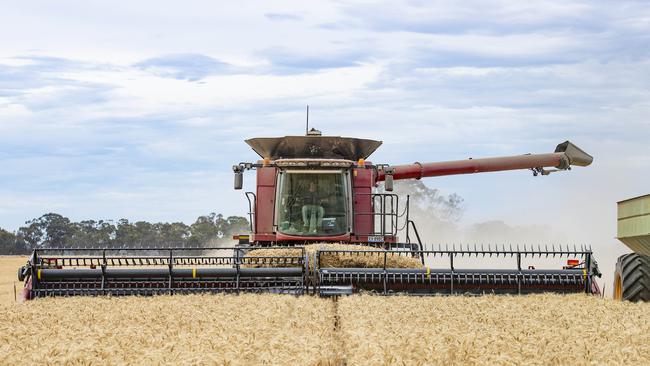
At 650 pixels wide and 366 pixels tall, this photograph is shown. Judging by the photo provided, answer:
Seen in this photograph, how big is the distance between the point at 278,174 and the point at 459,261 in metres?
19.1

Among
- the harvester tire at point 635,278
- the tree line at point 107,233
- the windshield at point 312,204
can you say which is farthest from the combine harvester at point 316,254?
the tree line at point 107,233

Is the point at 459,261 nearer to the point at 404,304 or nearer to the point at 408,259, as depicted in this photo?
the point at 408,259

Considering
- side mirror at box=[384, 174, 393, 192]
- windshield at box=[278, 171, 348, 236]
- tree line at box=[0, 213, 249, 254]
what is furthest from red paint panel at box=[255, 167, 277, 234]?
tree line at box=[0, 213, 249, 254]

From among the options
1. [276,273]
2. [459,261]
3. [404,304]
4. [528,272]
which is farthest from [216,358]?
[459,261]

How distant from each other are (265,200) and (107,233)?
4756cm

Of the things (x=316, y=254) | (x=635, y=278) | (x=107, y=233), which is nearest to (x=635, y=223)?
(x=635, y=278)

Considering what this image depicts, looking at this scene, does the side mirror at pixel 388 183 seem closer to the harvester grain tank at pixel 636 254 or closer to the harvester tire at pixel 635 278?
the harvester grain tank at pixel 636 254

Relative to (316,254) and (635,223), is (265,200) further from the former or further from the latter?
(635,223)

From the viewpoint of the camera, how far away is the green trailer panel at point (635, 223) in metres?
10.6

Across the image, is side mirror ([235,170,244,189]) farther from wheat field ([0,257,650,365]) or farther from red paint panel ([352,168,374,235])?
wheat field ([0,257,650,365])

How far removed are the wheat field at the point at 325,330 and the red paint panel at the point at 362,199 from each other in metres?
3.11

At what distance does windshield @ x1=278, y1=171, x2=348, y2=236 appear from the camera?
13344mm

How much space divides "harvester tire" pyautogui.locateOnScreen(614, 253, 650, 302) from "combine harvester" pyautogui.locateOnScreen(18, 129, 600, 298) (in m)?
0.49

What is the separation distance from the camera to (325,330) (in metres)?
7.52
